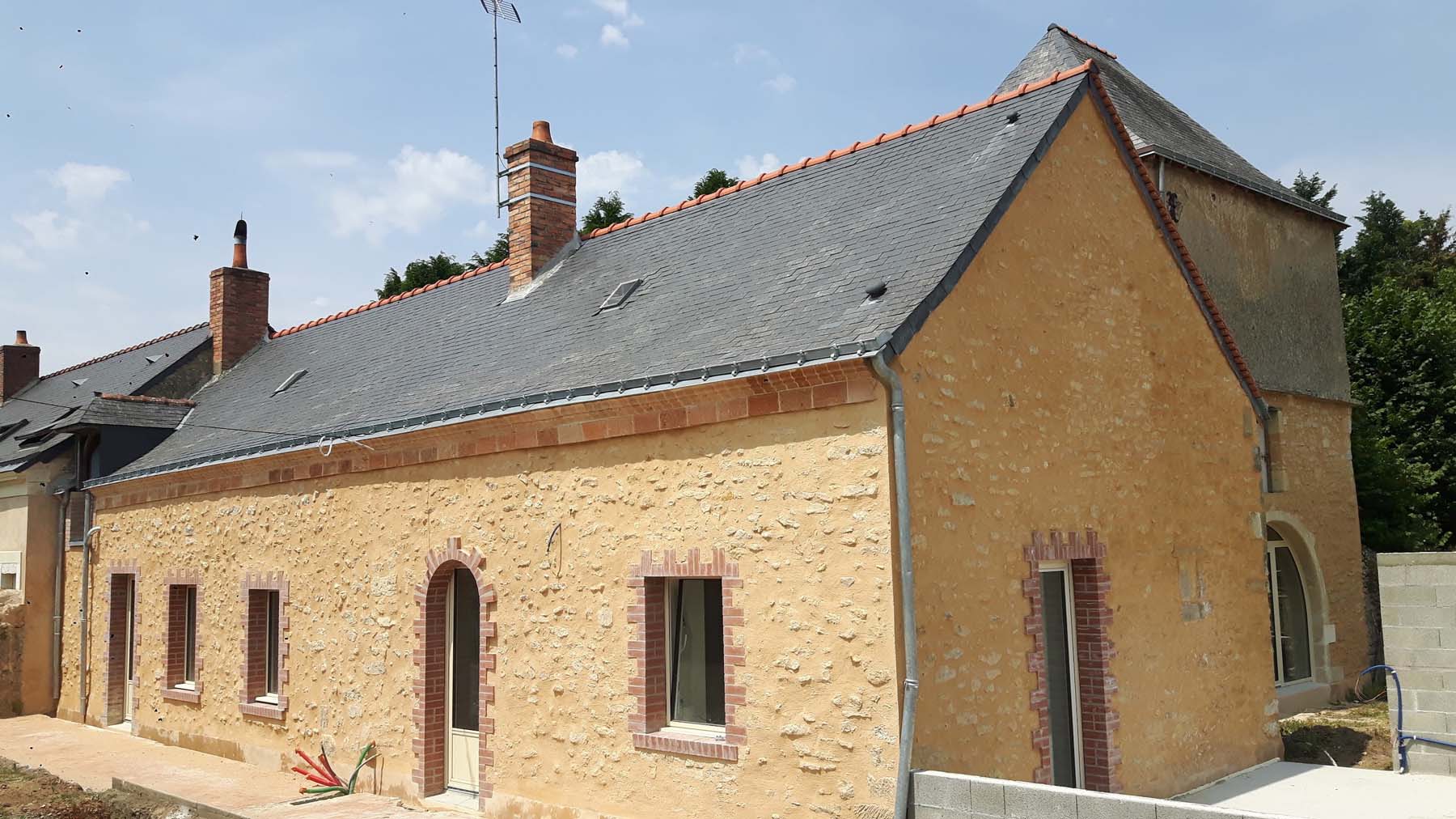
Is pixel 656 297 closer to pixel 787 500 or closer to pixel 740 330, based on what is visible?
pixel 740 330

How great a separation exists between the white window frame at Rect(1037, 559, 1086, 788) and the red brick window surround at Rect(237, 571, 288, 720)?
26.3 ft

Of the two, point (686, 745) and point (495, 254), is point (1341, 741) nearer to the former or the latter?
point (686, 745)

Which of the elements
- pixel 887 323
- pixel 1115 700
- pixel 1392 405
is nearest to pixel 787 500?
Result: pixel 887 323

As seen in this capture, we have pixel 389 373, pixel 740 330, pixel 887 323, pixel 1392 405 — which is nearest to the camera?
pixel 887 323

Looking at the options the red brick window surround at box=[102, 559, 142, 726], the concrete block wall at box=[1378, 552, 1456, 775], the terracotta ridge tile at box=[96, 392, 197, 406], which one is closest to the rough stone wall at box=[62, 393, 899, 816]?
the red brick window surround at box=[102, 559, 142, 726]

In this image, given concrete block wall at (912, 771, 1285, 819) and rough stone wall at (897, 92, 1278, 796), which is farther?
rough stone wall at (897, 92, 1278, 796)

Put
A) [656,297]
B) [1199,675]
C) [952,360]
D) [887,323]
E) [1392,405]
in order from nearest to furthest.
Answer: [887,323]
[952,360]
[1199,675]
[656,297]
[1392,405]

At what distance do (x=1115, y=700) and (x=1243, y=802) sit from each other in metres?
1.45

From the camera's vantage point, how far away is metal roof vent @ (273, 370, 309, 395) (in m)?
15.0

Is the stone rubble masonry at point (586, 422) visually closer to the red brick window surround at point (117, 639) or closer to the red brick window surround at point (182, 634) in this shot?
the red brick window surround at point (182, 634)

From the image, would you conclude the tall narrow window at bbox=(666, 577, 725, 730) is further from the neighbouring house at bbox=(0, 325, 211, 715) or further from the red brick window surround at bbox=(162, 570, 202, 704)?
the neighbouring house at bbox=(0, 325, 211, 715)

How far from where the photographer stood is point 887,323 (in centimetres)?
696

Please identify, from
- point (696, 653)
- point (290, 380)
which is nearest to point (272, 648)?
point (290, 380)

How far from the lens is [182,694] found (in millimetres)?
13422
